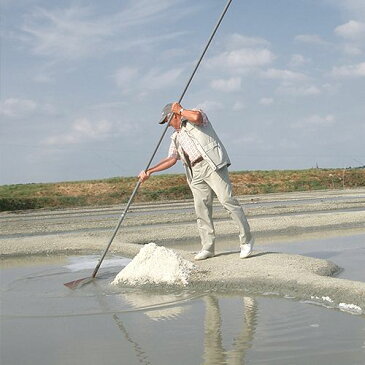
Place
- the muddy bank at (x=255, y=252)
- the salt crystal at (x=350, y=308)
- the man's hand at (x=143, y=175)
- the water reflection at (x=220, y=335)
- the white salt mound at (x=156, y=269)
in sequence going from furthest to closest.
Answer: the man's hand at (x=143, y=175) < the white salt mound at (x=156, y=269) < the muddy bank at (x=255, y=252) < the salt crystal at (x=350, y=308) < the water reflection at (x=220, y=335)

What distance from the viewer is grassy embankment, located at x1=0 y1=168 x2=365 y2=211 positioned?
38875mm

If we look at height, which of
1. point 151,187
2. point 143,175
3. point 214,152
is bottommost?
point 151,187

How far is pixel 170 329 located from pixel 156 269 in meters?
2.13

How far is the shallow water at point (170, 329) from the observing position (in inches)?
147

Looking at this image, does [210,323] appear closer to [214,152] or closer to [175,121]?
[214,152]

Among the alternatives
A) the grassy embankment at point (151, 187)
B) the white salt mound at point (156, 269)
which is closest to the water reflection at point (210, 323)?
the white salt mound at point (156, 269)

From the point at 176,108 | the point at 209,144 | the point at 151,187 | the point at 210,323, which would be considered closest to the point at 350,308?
the point at 210,323

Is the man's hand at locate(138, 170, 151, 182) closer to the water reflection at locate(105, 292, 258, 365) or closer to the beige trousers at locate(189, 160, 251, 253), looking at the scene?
the beige trousers at locate(189, 160, 251, 253)

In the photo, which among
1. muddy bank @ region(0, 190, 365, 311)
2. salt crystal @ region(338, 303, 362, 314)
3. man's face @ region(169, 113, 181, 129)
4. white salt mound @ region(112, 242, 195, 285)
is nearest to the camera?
salt crystal @ region(338, 303, 362, 314)

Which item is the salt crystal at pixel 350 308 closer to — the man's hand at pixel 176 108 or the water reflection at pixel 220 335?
the water reflection at pixel 220 335

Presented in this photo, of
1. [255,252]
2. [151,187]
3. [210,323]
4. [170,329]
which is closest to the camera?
[170,329]

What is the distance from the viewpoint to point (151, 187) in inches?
1750

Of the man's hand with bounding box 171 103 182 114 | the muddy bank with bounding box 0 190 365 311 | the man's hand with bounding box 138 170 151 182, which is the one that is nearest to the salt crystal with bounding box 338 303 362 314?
the muddy bank with bounding box 0 190 365 311

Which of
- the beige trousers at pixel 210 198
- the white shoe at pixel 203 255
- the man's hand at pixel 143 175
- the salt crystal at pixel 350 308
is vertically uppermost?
the man's hand at pixel 143 175
